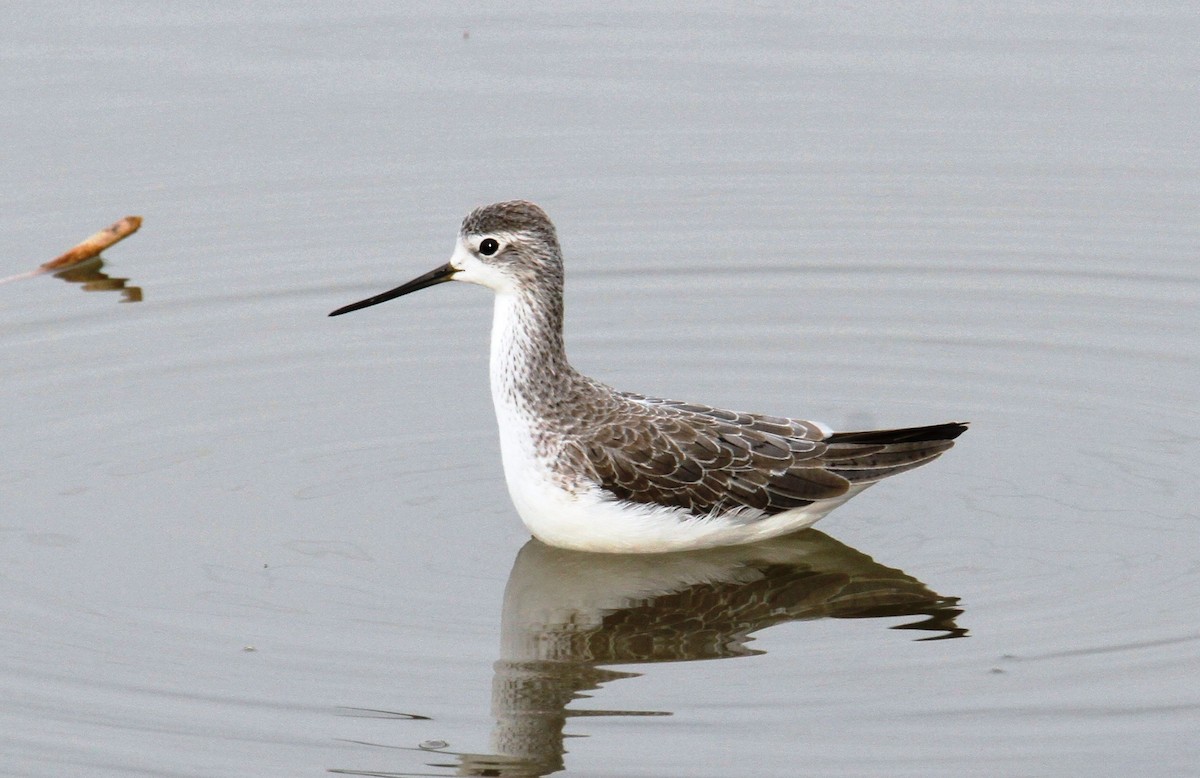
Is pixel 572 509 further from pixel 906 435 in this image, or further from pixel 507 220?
pixel 906 435

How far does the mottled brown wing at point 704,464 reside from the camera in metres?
10.9

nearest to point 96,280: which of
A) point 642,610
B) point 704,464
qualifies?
point 704,464

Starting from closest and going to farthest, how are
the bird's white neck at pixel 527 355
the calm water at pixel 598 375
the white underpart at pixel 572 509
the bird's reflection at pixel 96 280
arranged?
the calm water at pixel 598 375, the white underpart at pixel 572 509, the bird's white neck at pixel 527 355, the bird's reflection at pixel 96 280

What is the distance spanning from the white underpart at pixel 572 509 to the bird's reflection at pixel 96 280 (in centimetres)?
442

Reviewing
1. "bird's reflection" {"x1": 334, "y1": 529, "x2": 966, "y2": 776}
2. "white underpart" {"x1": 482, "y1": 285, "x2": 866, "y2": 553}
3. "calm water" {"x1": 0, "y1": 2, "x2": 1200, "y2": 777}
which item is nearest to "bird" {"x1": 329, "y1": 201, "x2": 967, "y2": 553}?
"white underpart" {"x1": 482, "y1": 285, "x2": 866, "y2": 553}

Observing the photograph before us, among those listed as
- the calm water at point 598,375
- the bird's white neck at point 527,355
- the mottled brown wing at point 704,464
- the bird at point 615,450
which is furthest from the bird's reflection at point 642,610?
the bird's white neck at point 527,355

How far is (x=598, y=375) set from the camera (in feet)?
44.0

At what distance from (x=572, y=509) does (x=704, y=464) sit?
80 centimetres

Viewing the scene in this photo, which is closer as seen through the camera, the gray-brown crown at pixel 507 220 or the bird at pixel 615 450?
the bird at pixel 615 450

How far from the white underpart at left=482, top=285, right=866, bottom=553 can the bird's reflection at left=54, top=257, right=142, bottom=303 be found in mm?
4422

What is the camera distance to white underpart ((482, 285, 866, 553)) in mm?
10805

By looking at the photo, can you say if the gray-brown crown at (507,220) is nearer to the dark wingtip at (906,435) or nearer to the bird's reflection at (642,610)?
the bird's reflection at (642,610)

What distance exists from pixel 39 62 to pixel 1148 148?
964cm

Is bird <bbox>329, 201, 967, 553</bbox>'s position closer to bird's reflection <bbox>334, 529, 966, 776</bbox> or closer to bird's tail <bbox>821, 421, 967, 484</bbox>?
bird's tail <bbox>821, 421, 967, 484</bbox>
